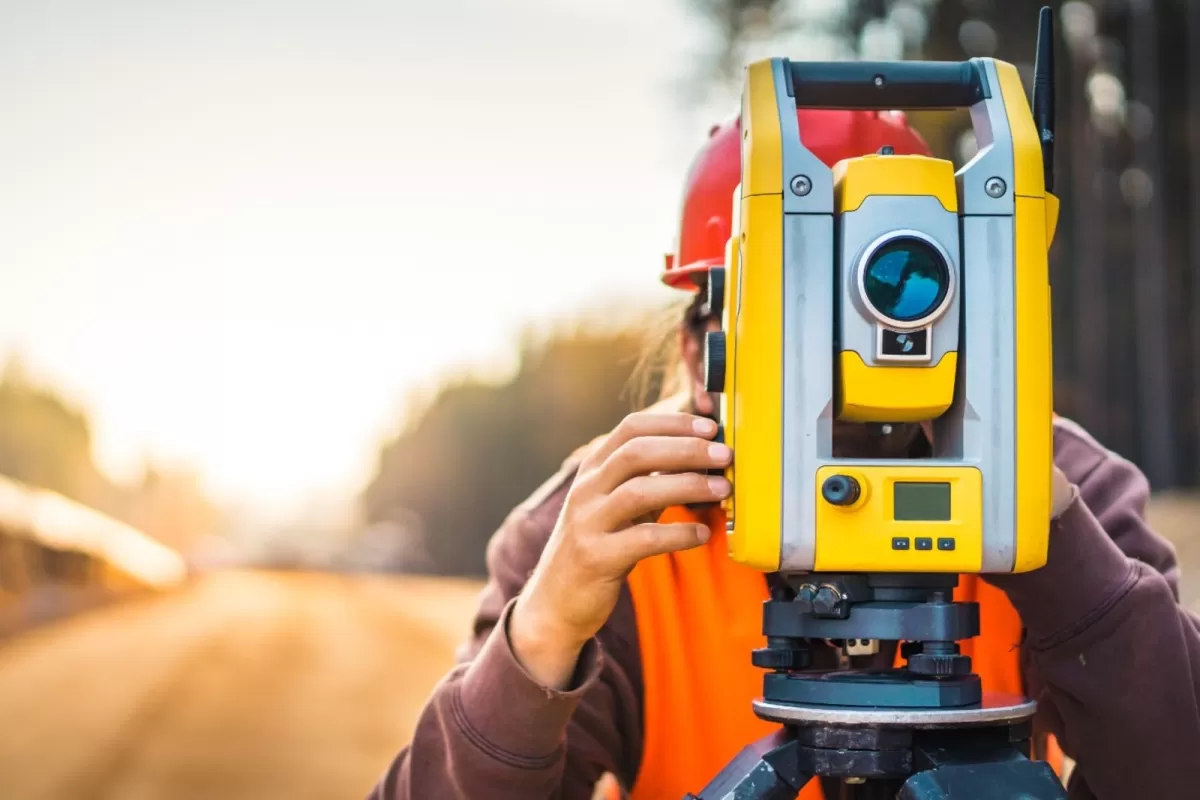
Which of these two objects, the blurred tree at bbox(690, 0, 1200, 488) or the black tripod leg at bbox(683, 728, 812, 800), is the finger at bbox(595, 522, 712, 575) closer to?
the black tripod leg at bbox(683, 728, 812, 800)

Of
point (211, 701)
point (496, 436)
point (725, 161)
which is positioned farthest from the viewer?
point (496, 436)

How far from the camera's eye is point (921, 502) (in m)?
1.31

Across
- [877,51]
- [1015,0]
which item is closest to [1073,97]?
[1015,0]

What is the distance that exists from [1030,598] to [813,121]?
767 mm

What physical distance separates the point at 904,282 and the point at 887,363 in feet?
0.28

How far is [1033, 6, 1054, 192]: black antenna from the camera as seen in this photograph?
1502 millimetres

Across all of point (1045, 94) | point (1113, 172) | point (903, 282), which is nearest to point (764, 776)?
point (903, 282)

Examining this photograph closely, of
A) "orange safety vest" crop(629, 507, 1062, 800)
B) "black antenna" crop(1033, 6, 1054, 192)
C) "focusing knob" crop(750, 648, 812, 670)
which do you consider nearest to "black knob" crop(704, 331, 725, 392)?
"focusing knob" crop(750, 648, 812, 670)

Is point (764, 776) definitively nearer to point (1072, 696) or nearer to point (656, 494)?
point (656, 494)

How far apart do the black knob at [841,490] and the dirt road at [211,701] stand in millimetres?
3838

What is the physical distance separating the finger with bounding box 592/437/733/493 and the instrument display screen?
0.18 m

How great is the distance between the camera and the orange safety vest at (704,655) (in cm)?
188

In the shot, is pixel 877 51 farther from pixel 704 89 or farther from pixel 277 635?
pixel 277 635

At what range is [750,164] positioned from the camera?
1.38 metres
